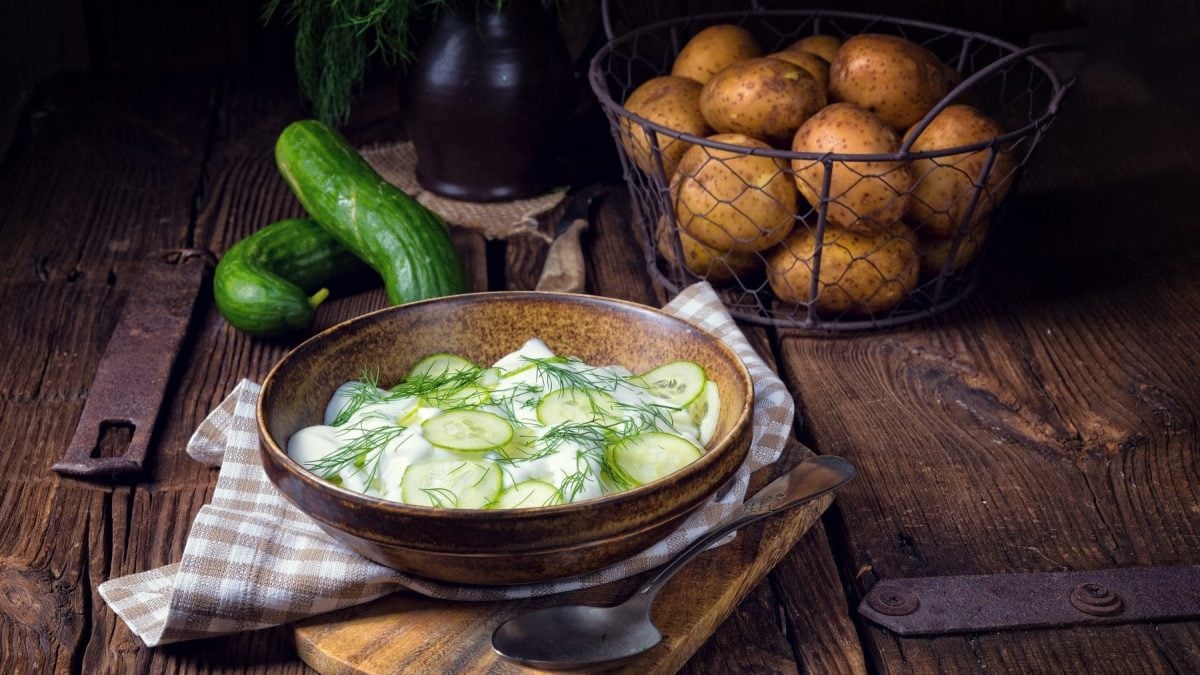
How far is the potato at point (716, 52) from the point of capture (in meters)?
1.82

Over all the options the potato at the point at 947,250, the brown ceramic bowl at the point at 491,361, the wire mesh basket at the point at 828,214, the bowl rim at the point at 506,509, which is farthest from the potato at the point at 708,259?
the bowl rim at the point at 506,509

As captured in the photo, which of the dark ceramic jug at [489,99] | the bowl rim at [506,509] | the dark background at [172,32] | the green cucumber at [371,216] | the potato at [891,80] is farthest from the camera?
the dark background at [172,32]

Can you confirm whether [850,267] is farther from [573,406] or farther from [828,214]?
[573,406]

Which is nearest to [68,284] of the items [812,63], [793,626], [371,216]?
[371,216]

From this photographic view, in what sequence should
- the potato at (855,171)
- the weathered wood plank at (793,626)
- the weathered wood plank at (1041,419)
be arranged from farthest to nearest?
the potato at (855,171) → the weathered wood plank at (1041,419) → the weathered wood plank at (793,626)

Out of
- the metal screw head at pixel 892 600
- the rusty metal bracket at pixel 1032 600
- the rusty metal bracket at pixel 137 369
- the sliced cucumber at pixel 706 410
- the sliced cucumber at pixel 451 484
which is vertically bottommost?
the rusty metal bracket at pixel 137 369

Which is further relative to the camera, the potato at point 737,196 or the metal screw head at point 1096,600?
the potato at point 737,196

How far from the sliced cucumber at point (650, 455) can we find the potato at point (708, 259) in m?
0.56

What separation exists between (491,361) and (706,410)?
277mm

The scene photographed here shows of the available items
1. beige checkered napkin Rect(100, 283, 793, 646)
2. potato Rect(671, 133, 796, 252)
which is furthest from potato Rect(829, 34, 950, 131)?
beige checkered napkin Rect(100, 283, 793, 646)

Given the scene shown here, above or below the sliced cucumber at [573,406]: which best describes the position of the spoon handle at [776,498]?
below

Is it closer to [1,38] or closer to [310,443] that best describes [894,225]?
[310,443]

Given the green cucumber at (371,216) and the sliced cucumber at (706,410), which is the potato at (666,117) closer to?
the green cucumber at (371,216)

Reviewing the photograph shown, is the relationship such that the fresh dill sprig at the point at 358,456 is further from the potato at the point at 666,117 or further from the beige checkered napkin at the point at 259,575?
the potato at the point at 666,117
